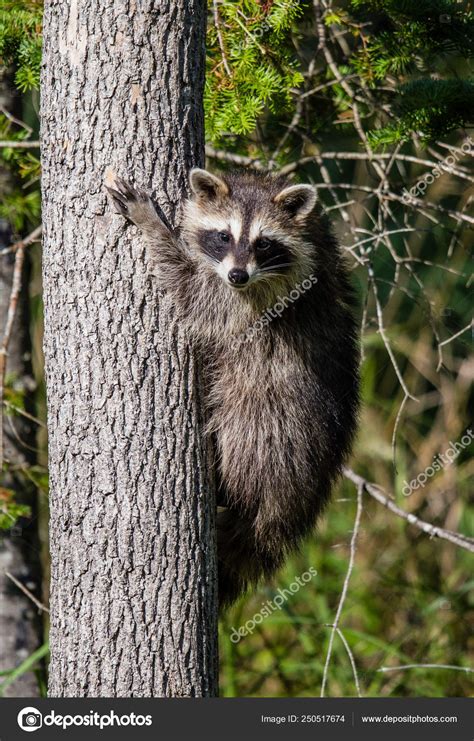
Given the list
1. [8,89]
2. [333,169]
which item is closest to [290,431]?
[8,89]

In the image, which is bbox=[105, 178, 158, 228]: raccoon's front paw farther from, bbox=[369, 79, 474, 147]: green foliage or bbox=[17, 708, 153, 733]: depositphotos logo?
bbox=[17, 708, 153, 733]: depositphotos logo

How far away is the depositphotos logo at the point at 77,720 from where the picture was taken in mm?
3344

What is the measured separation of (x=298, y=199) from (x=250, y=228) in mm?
291

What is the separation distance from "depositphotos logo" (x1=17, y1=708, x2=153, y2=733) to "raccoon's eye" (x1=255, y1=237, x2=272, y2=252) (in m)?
2.03

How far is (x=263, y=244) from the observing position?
404 centimetres

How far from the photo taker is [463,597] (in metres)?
6.77

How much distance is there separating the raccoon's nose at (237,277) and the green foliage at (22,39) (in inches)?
51.3

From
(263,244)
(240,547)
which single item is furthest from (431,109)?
(240,547)

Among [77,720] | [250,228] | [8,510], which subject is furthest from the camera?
[8,510]

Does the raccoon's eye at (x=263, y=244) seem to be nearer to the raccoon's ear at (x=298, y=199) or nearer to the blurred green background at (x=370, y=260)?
the raccoon's ear at (x=298, y=199)

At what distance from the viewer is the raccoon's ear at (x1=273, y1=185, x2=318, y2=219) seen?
4.01m
